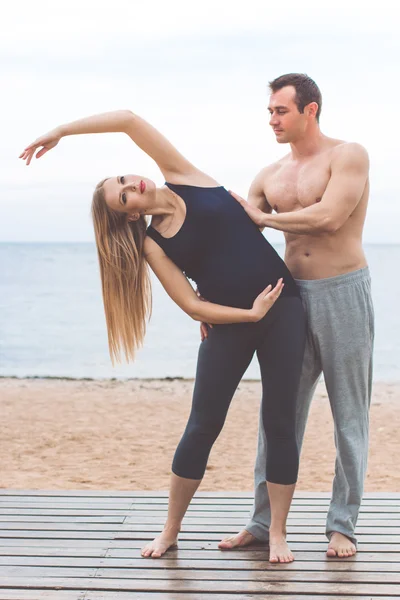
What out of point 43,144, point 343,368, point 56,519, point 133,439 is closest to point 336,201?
point 343,368

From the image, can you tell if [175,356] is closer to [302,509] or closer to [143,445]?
[143,445]

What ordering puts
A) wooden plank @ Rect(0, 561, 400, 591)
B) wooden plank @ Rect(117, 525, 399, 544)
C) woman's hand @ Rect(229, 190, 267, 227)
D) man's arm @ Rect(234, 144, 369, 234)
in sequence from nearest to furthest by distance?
wooden plank @ Rect(0, 561, 400, 591), man's arm @ Rect(234, 144, 369, 234), woman's hand @ Rect(229, 190, 267, 227), wooden plank @ Rect(117, 525, 399, 544)

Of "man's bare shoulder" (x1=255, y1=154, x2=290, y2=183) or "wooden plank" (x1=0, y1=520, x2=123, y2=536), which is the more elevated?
"man's bare shoulder" (x1=255, y1=154, x2=290, y2=183)

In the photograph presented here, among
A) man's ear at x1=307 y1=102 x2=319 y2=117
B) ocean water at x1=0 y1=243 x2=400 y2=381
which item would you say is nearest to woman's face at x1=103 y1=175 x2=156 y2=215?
man's ear at x1=307 y1=102 x2=319 y2=117

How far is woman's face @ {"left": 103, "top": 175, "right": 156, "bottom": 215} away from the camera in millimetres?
3236

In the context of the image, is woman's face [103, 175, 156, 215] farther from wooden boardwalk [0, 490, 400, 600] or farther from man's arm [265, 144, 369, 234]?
wooden boardwalk [0, 490, 400, 600]

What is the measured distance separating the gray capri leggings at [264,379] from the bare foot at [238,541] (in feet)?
1.06

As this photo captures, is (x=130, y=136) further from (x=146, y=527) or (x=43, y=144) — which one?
(x=146, y=527)

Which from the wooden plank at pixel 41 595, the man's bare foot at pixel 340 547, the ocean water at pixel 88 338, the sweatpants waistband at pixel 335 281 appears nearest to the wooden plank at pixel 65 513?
the wooden plank at pixel 41 595

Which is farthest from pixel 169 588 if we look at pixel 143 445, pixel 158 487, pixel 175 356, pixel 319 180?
pixel 175 356

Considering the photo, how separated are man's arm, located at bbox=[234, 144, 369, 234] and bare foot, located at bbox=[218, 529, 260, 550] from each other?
1.31 metres

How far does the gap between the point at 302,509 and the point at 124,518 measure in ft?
2.85

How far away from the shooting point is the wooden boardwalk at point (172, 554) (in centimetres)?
299

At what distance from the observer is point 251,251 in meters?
3.31
